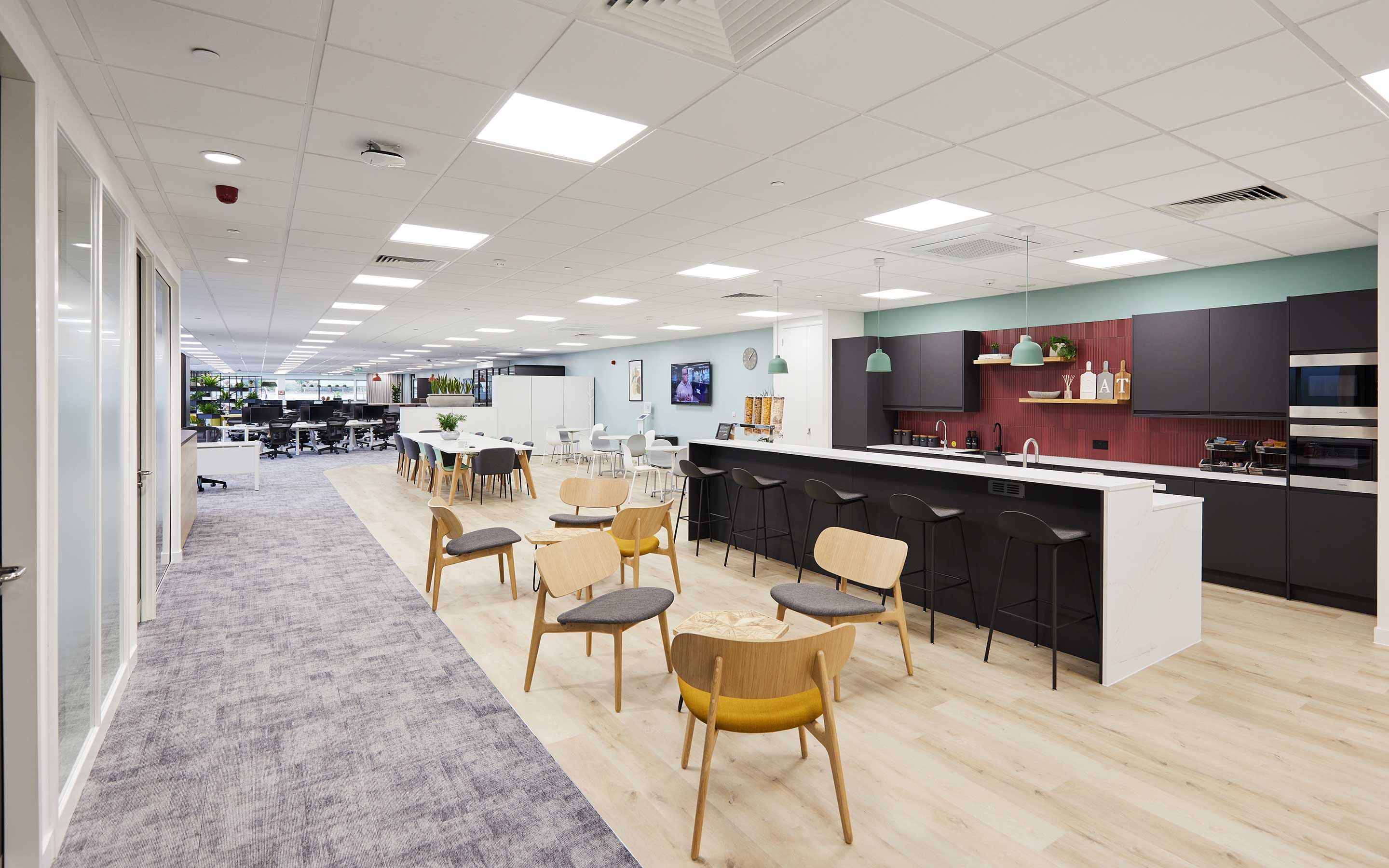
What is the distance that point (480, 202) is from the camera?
412 cm

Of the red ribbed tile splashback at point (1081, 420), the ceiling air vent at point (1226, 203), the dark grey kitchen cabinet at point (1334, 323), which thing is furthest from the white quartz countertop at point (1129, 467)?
the ceiling air vent at point (1226, 203)

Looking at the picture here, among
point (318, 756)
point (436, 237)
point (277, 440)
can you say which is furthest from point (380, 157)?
point (277, 440)

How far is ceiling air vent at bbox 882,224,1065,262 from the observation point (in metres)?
4.75

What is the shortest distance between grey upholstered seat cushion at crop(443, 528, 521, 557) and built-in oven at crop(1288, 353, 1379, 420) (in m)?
5.61

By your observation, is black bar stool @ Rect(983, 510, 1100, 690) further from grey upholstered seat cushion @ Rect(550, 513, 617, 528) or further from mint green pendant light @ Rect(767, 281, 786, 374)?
mint green pendant light @ Rect(767, 281, 786, 374)

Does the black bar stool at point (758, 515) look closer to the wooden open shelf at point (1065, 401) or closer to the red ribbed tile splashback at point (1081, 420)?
the wooden open shelf at point (1065, 401)

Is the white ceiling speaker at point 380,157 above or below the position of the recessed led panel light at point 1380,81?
above

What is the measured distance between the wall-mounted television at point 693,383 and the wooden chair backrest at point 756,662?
10.6 m

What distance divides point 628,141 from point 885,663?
120 inches

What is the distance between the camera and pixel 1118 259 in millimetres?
5578

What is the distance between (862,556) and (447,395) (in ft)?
35.9

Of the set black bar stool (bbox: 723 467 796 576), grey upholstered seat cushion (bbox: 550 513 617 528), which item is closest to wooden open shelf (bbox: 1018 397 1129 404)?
black bar stool (bbox: 723 467 796 576)

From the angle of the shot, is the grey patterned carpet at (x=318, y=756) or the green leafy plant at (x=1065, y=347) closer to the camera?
the grey patterned carpet at (x=318, y=756)

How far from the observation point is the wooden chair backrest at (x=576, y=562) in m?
3.22
